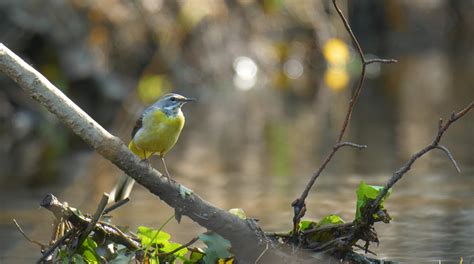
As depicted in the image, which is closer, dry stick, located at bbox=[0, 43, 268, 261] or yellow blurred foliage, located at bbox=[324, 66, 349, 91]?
dry stick, located at bbox=[0, 43, 268, 261]

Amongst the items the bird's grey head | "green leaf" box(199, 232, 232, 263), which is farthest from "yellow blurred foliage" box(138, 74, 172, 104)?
"green leaf" box(199, 232, 232, 263)

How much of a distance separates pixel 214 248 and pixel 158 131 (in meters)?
0.83

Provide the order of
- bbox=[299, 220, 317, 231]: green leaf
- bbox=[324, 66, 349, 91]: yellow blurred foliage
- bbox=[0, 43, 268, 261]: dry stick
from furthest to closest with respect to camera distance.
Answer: bbox=[324, 66, 349, 91]: yellow blurred foliage < bbox=[299, 220, 317, 231]: green leaf < bbox=[0, 43, 268, 261]: dry stick

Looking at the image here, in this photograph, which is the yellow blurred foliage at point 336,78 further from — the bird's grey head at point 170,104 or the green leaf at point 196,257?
the green leaf at point 196,257

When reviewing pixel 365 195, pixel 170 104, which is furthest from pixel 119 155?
pixel 365 195

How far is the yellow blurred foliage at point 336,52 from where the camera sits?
2050cm

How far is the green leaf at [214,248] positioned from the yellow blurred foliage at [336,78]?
1288 centimetres

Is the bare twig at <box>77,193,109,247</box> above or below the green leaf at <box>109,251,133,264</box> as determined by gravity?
above

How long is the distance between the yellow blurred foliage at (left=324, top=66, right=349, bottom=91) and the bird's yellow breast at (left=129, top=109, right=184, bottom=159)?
12.4 m

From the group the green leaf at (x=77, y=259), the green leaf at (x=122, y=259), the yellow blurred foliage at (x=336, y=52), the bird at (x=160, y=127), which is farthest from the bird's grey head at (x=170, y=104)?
the yellow blurred foliage at (x=336, y=52)

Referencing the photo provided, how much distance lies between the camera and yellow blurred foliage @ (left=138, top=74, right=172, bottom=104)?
15.0 meters

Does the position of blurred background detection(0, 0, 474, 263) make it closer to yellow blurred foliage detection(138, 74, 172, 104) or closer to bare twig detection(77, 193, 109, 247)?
yellow blurred foliage detection(138, 74, 172, 104)

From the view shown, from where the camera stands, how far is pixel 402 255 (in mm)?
5664

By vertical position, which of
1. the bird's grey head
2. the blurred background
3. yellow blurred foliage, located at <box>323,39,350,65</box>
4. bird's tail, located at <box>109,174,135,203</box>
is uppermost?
yellow blurred foliage, located at <box>323,39,350,65</box>
